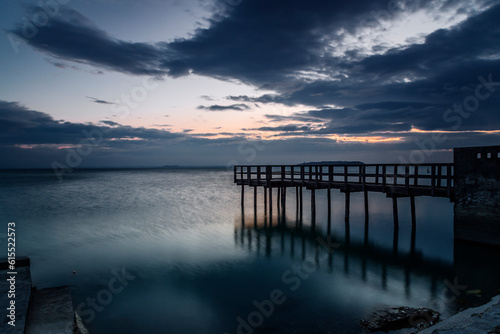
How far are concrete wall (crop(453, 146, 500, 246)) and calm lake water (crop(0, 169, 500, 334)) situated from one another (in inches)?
29.4

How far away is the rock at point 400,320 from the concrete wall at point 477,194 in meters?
7.29

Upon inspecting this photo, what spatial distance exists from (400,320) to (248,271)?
5.97 meters

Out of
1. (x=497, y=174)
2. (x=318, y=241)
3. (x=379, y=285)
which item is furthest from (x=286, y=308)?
(x=497, y=174)

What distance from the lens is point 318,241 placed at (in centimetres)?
1655

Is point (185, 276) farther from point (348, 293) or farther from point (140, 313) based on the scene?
point (348, 293)

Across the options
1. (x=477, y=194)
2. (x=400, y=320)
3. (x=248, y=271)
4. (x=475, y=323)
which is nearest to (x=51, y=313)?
(x=248, y=271)

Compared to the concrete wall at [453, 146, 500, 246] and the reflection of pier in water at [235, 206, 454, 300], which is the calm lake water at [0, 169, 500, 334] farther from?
the concrete wall at [453, 146, 500, 246]

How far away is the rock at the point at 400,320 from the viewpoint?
22.7 ft

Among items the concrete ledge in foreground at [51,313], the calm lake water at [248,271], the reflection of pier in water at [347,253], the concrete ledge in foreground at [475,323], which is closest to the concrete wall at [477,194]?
the calm lake water at [248,271]

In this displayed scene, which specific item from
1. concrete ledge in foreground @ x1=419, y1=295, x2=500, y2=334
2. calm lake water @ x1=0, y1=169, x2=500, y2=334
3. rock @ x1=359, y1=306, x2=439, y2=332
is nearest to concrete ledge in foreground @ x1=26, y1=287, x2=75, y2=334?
calm lake water @ x1=0, y1=169, x2=500, y2=334

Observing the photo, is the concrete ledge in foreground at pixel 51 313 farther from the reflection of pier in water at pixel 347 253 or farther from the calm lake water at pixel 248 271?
the reflection of pier in water at pixel 347 253

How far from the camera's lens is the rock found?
6906 millimetres

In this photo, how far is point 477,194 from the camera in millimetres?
12844

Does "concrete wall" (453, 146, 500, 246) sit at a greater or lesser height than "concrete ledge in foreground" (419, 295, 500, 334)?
greater
